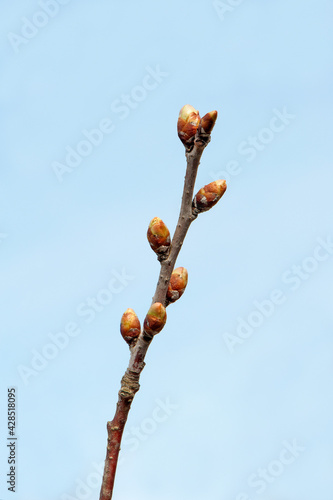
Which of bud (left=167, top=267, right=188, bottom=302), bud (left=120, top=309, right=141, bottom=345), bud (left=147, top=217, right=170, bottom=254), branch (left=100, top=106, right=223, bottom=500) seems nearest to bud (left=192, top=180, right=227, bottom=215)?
branch (left=100, top=106, right=223, bottom=500)

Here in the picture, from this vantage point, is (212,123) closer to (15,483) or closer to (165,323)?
(165,323)

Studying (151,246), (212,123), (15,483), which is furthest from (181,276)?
(15,483)

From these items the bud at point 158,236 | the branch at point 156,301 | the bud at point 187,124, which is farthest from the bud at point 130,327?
the bud at point 187,124

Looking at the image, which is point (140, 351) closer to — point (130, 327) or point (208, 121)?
point (130, 327)

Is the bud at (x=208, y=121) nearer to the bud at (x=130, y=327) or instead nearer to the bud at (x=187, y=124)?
the bud at (x=187, y=124)

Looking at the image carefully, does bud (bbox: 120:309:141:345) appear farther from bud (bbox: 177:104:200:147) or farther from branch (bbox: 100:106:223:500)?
bud (bbox: 177:104:200:147)
